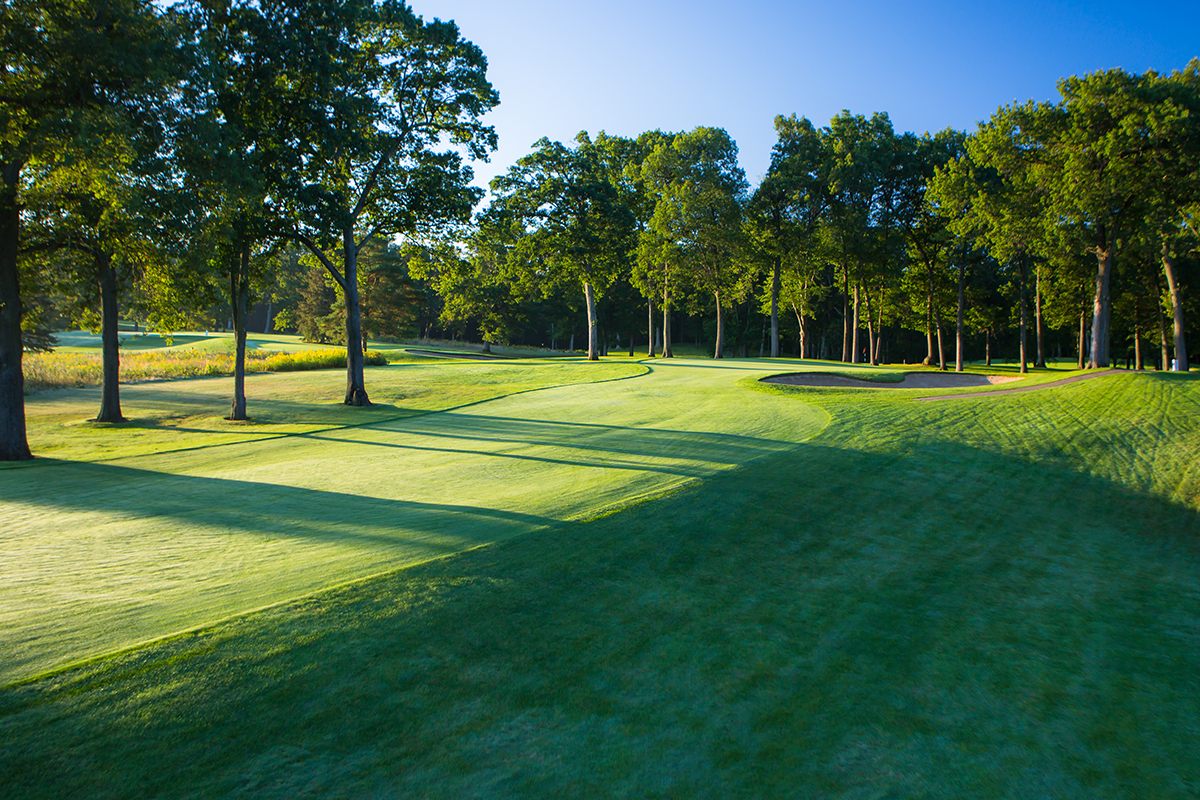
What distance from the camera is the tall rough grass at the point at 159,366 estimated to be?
27141mm

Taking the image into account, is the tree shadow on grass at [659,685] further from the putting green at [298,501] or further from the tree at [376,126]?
the tree at [376,126]

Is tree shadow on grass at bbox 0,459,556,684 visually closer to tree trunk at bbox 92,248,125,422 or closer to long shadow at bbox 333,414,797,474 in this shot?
long shadow at bbox 333,414,797,474

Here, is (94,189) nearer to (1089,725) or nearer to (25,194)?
(25,194)

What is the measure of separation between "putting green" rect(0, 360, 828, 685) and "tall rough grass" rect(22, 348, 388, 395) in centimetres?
1846

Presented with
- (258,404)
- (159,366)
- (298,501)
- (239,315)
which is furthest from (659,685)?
(159,366)

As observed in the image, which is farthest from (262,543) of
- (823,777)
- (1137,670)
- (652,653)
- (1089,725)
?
(1137,670)

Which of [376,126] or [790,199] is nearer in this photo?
[376,126]

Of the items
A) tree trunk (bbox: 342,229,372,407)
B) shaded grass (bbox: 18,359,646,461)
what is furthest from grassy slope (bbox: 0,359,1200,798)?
tree trunk (bbox: 342,229,372,407)

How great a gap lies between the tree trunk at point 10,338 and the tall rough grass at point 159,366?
15969mm

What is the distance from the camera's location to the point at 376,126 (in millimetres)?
20219

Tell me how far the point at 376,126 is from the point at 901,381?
23028 millimetres

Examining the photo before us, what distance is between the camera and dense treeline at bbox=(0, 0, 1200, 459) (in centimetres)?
1186

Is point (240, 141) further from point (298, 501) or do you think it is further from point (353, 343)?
point (298, 501)

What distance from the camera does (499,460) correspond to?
10.2 metres
